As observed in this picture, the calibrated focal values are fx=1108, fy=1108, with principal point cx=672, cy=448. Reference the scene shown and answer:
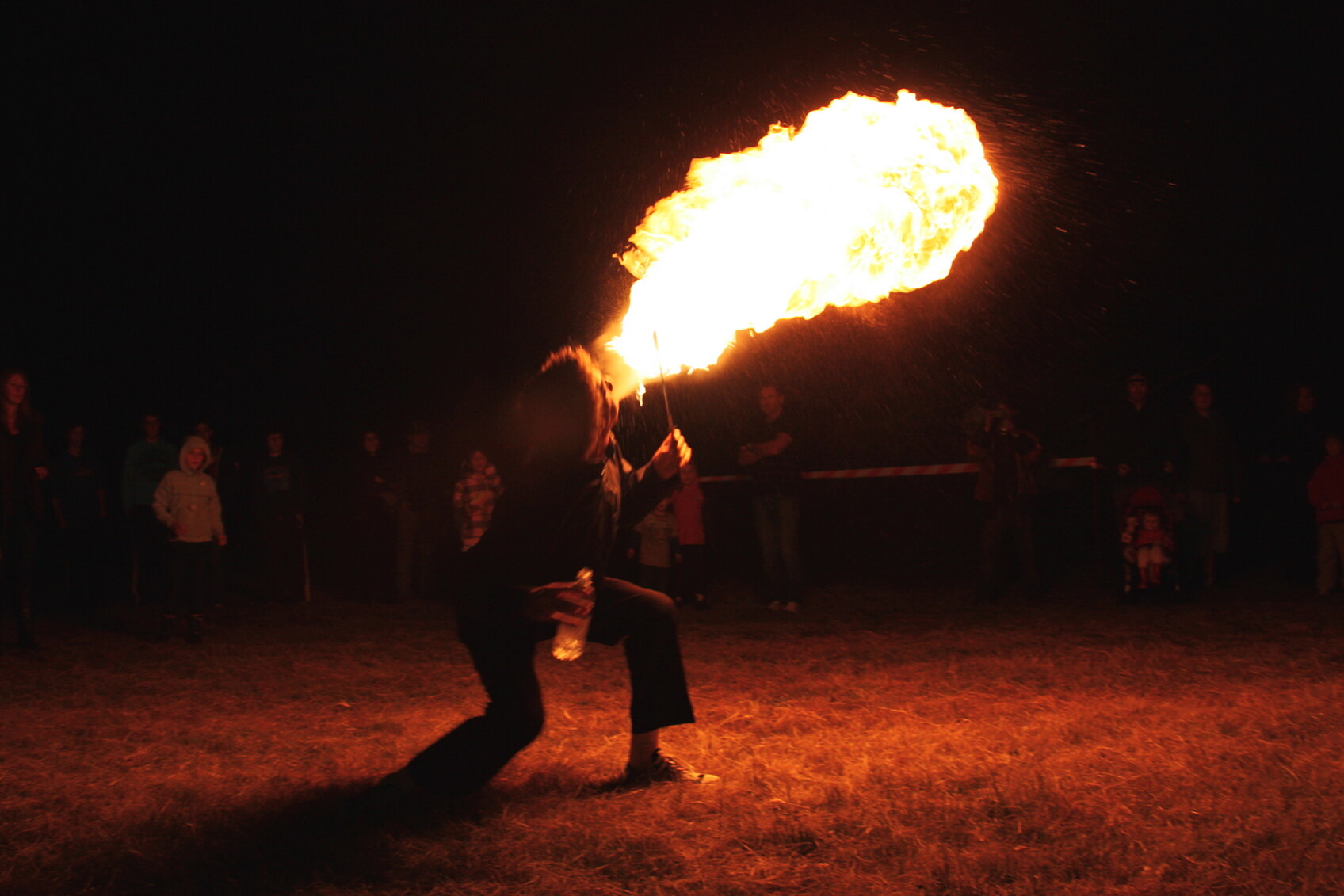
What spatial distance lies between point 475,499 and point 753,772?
6.70 metres

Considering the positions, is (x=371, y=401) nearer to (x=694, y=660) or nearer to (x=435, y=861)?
(x=694, y=660)

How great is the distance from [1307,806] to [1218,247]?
10.7 m

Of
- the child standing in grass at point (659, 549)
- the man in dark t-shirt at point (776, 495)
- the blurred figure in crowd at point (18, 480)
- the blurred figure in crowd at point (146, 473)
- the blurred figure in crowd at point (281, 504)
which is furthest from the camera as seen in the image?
the blurred figure in crowd at point (281, 504)

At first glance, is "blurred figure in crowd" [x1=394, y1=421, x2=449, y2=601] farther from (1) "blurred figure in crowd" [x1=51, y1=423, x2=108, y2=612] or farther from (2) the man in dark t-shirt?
(2) the man in dark t-shirt

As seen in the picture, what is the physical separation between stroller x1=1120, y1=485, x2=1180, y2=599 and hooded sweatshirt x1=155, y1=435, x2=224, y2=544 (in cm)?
772

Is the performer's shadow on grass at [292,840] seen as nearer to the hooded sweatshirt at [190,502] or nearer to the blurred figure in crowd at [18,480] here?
the blurred figure in crowd at [18,480]

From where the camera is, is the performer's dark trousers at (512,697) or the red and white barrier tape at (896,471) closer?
the performer's dark trousers at (512,697)

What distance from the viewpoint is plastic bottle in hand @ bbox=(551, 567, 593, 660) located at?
12.9 feet

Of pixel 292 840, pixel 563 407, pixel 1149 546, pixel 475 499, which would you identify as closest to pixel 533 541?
pixel 563 407

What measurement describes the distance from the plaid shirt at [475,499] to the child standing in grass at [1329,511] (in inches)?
291

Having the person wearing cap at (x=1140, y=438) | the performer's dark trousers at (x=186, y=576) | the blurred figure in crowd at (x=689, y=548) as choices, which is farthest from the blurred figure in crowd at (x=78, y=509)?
the person wearing cap at (x=1140, y=438)

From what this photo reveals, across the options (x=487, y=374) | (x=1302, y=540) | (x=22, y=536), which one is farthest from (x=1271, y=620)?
(x=487, y=374)

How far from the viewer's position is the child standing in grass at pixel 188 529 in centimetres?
877

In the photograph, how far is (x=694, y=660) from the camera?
740 cm
